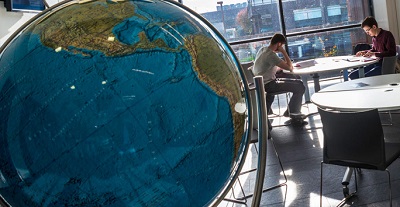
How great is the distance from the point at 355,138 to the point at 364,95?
737mm

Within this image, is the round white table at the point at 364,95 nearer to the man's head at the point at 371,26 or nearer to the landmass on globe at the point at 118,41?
the man's head at the point at 371,26

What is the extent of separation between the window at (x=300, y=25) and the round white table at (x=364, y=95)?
4282 mm

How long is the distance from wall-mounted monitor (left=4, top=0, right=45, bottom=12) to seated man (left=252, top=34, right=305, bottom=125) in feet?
8.99

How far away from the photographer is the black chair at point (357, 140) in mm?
2756

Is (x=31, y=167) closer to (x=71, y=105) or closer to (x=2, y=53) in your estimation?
(x=71, y=105)

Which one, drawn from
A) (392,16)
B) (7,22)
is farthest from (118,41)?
(392,16)

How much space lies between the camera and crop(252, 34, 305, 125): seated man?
5680mm

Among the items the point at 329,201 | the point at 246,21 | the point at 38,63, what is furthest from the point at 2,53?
the point at 246,21

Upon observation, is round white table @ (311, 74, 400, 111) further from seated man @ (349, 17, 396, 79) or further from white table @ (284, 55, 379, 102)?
seated man @ (349, 17, 396, 79)

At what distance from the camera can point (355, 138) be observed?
284 centimetres

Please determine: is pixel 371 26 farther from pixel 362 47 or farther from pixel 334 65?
pixel 334 65

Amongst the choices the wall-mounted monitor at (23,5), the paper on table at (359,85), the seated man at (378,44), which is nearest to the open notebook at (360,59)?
the seated man at (378,44)

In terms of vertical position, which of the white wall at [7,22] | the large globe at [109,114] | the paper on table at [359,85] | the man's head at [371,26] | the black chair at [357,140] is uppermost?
the white wall at [7,22]

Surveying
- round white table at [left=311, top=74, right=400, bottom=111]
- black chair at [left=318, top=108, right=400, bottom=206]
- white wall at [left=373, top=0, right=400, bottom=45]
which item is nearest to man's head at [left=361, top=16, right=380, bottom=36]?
white wall at [left=373, top=0, right=400, bottom=45]
